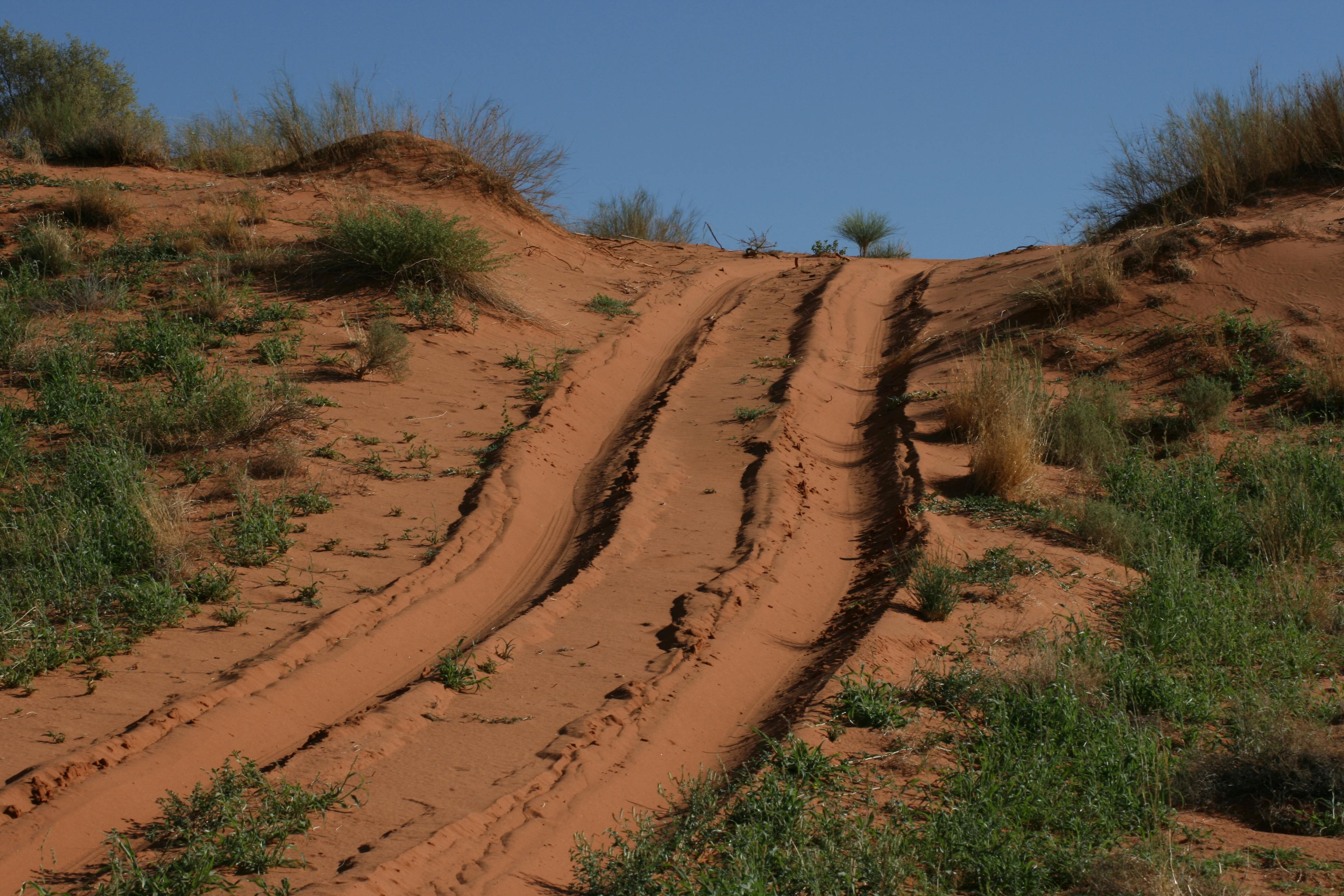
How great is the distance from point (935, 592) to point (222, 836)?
3680mm

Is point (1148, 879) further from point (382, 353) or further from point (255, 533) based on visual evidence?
point (382, 353)

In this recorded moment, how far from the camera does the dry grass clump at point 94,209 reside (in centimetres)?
1191

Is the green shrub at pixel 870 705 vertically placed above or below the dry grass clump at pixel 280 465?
below

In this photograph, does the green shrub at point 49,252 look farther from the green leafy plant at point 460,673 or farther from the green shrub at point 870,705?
the green shrub at point 870,705

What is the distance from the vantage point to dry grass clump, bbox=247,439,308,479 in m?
7.05

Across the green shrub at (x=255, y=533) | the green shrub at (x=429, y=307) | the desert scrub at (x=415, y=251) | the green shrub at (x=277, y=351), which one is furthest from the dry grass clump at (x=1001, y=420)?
the green shrub at (x=277, y=351)

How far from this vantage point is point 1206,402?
8.31 m

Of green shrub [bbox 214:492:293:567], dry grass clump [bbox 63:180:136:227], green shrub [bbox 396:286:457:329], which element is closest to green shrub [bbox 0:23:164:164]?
dry grass clump [bbox 63:180:136:227]

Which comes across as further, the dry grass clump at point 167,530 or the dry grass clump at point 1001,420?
the dry grass clump at point 1001,420

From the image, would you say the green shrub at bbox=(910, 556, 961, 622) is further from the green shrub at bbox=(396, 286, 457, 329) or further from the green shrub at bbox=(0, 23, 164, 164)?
the green shrub at bbox=(0, 23, 164, 164)

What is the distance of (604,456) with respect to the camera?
26.7ft

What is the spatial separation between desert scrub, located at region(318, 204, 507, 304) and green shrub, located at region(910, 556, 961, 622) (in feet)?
23.7

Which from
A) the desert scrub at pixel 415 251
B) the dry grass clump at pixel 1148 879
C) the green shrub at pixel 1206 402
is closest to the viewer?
the dry grass clump at pixel 1148 879

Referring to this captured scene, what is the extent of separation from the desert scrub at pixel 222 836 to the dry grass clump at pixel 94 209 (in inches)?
404
